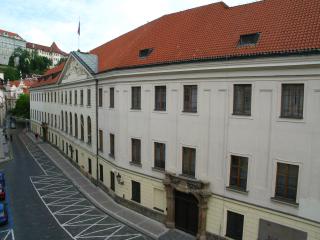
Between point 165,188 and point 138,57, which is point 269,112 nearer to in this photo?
point 165,188

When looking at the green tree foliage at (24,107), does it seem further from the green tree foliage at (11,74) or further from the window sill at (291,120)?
the window sill at (291,120)

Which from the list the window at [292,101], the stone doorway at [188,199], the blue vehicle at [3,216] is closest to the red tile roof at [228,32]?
the window at [292,101]

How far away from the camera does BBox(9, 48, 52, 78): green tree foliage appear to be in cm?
14812

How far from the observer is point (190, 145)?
61.1 ft

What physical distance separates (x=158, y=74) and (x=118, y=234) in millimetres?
11594

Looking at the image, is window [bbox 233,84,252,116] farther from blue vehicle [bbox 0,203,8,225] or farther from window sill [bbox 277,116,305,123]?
blue vehicle [bbox 0,203,8,225]

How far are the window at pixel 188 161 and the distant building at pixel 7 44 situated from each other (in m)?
184

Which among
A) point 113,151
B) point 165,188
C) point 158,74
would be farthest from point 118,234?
point 158,74

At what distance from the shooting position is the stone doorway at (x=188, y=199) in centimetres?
1797

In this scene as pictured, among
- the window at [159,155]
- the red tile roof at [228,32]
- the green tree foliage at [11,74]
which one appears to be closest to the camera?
the red tile roof at [228,32]

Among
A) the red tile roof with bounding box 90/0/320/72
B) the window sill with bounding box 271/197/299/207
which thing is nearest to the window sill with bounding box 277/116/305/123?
the red tile roof with bounding box 90/0/320/72

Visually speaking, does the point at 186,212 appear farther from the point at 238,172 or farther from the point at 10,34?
the point at 10,34

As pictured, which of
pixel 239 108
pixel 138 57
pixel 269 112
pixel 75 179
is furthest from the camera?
pixel 75 179

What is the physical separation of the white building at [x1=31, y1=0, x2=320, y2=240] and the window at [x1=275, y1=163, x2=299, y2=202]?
5cm
